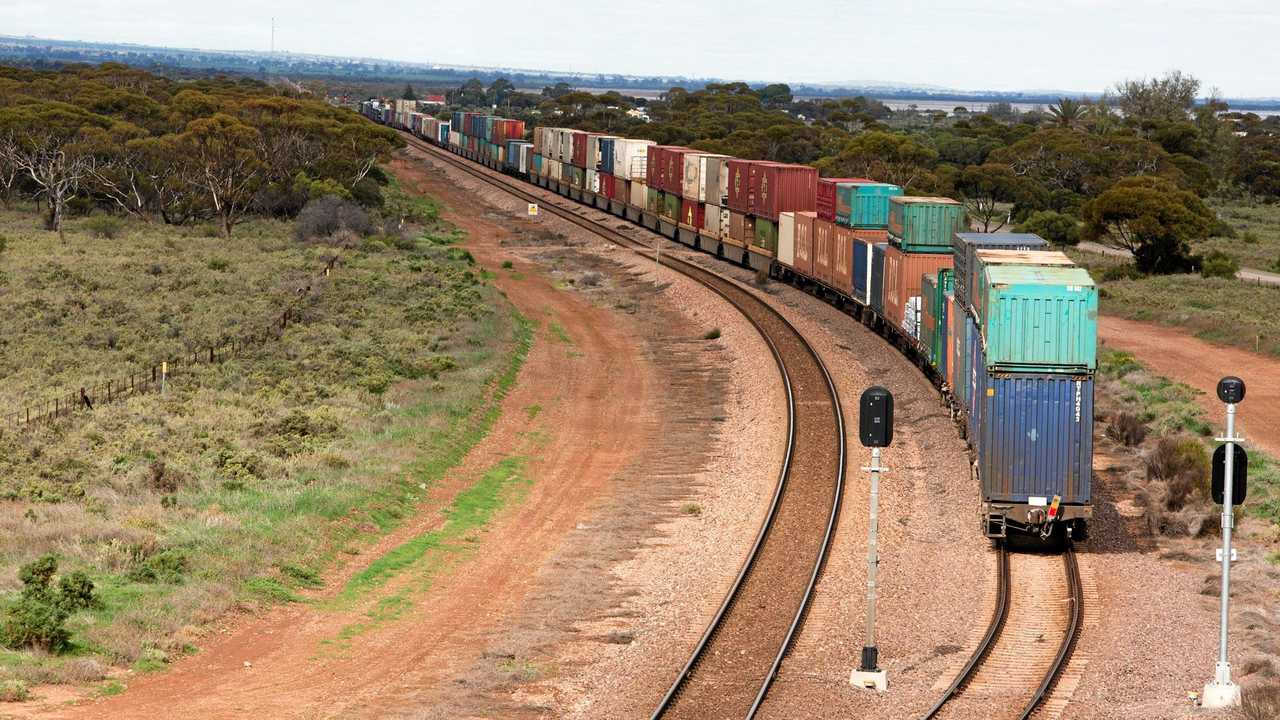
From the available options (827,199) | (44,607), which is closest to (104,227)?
(827,199)

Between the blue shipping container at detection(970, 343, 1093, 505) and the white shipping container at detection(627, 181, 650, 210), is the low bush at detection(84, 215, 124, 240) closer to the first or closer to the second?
the white shipping container at detection(627, 181, 650, 210)

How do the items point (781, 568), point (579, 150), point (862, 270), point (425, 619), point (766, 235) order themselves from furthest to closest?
point (579, 150) < point (766, 235) < point (862, 270) < point (781, 568) < point (425, 619)

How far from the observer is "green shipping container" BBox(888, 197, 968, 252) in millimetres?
40781

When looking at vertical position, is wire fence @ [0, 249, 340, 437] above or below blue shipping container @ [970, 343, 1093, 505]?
below

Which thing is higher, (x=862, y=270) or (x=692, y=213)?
(x=692, y=213)

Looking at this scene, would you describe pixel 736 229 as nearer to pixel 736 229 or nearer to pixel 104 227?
pixel 736 229

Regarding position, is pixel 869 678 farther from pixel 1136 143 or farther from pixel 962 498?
pixel 1136 143

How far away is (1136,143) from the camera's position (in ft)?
368

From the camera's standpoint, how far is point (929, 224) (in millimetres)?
41094

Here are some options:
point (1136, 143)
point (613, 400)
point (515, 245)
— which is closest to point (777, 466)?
point (613, 400)

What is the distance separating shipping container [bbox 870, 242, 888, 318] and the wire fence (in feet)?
64.6

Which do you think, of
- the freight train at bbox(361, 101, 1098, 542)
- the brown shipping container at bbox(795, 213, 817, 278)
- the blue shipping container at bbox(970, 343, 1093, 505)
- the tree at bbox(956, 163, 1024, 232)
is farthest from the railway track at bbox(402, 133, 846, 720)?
the tree at bbox(956, 163, 1024, 232)

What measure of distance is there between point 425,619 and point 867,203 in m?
30.6

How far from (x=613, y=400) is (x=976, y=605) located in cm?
1901
